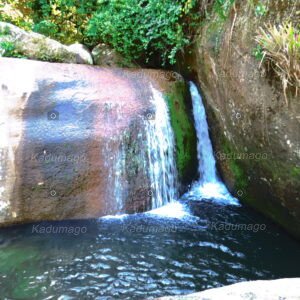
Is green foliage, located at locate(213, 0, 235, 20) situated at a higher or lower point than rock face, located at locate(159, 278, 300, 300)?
higher

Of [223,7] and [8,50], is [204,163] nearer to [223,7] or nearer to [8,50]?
[223,7]

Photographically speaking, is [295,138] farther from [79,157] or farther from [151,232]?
[79,157]

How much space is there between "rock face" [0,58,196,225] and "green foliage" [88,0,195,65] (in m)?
1.57

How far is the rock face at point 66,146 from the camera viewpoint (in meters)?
4.98

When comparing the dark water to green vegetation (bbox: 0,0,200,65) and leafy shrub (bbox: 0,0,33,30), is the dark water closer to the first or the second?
green vegetation (bbox: 0,0,200,65)

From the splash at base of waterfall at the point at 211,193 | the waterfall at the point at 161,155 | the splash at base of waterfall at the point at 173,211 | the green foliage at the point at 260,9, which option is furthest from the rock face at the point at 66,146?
the green foliage at the point at 260,9

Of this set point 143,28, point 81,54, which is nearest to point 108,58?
point 81,54

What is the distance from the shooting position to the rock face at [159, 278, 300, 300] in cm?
172

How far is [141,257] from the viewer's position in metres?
4.25

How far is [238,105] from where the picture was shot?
527 centimetres

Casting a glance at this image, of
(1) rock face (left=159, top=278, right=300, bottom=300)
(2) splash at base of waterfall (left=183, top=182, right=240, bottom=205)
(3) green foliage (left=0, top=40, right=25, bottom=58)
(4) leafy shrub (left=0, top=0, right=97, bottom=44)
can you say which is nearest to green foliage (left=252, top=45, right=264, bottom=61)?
(2) splash at base of waterfall (left=183, top=182, right=240, bottom=205)

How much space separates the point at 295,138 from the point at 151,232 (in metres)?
2.24

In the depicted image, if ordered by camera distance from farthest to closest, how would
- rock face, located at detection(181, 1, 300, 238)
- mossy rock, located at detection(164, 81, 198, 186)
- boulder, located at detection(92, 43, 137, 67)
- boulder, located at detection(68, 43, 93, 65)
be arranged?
boulder, located at detection(92, 43, 137, 67) < boulder, located at detection(68, 43, 93, 65) < mossy rock, located at detection(164, 81, 198, 186) < rock face, located at detection(181, 1, 300, 238)

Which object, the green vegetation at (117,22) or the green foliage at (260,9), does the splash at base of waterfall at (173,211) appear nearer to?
the green vegetation at (117,22)
